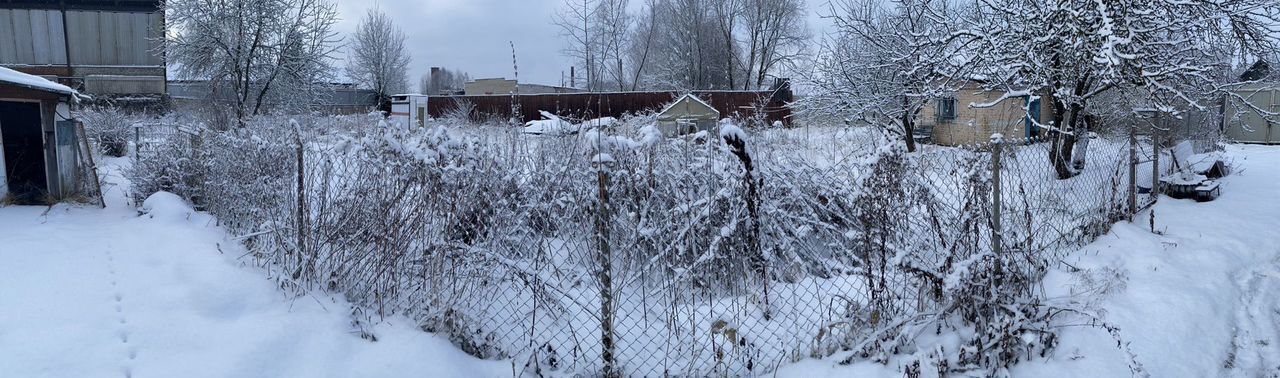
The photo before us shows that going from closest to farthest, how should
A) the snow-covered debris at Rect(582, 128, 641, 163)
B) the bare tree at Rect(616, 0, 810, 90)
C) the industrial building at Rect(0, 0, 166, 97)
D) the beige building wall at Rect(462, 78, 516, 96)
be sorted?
1. the snow-covered debris at Rect(582, 128, 641, 163)
2. the industrial building at Rect(0, 0, 166, 97)
3. the bare tree at Rect(616, 0, 810, 90)
4. the beige building wall at Rect(462, 78, 516, 96)

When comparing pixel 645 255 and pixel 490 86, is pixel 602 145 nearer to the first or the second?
pixel 645 255

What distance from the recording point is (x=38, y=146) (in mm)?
7668

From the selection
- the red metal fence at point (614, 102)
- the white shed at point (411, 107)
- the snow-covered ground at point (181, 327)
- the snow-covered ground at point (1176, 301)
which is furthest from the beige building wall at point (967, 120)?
the snow-covered ground at point (181, 327)

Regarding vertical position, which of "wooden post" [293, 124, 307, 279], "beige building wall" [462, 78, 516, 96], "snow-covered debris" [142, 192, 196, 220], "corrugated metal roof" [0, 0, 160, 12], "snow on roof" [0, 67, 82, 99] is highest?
"corrugated metal roof" [0, 0, 160, 12]

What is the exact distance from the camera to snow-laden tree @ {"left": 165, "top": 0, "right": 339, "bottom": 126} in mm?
15531

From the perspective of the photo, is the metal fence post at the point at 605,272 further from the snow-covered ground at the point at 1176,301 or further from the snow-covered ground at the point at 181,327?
the snow-covered ground at the point at 1176,301

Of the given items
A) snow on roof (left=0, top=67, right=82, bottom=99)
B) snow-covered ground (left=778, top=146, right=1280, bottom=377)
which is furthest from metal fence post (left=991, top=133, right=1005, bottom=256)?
snow on roof (left=0, top=67, right=82, bottom=99)

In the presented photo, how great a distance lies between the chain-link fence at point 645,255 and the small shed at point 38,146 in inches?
168

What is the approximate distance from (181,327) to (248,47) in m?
14.4

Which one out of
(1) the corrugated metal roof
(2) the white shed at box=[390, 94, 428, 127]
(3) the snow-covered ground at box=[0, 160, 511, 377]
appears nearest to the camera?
(3) the snow-covered ground at box=[0, 160, 511, 377]

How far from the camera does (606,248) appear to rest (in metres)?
3.30

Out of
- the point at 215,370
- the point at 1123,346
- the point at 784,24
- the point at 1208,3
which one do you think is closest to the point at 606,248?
the point at 215,370

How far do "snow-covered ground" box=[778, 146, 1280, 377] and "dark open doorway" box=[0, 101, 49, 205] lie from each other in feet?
26.8

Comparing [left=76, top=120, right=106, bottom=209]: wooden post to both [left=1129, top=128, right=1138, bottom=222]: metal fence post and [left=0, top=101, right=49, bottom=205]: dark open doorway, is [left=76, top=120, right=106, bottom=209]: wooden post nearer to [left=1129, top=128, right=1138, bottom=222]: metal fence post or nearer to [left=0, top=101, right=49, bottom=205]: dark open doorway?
[left=0, top=101, right=49, bottom=205]: dark open doorway
